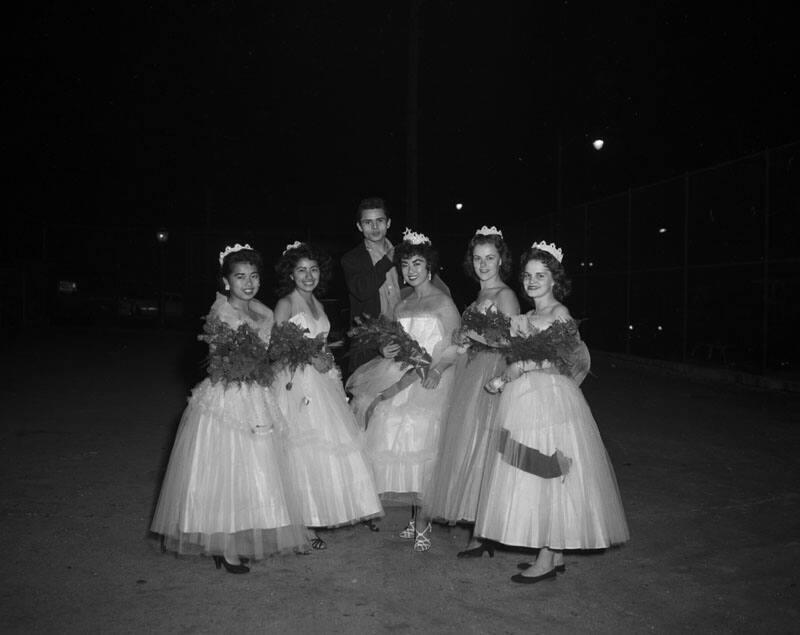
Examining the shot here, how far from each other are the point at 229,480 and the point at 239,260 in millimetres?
1470

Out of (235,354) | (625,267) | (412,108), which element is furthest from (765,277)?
(235,354)

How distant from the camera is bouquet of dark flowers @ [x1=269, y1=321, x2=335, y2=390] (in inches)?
205

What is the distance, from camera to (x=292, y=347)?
5.27 m

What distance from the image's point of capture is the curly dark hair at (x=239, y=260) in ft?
18.0

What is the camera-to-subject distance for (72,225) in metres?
34.5

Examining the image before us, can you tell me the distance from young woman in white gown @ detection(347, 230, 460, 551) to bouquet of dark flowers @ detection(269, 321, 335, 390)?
48cm

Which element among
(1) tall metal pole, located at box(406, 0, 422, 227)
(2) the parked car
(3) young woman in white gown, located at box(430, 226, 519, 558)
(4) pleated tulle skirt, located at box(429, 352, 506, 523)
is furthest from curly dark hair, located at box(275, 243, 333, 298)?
(2) the parked car

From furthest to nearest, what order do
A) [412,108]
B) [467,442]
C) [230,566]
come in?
[412,108]
[467,442]
[230,566]

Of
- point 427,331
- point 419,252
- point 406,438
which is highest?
point 419,252

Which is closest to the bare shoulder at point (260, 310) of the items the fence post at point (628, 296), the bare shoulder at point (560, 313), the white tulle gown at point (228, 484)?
the white tulle gown at point (228, 484)

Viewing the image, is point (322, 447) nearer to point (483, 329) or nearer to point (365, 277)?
point (483, 329)

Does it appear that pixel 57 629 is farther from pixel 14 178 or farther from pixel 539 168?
pixel 539 168

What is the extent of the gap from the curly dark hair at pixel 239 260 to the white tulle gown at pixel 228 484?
0.52 m

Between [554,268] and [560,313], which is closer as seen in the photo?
[560,313]
